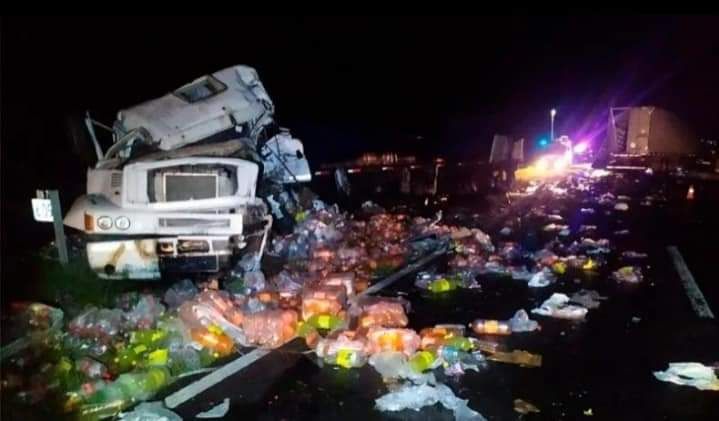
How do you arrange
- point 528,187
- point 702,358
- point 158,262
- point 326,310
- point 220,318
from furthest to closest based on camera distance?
point 528,187 → point 158,262 → point 326,310 → point 220,318 → point 702,358

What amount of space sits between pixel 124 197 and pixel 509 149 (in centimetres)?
1858

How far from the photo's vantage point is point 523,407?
4.43 m

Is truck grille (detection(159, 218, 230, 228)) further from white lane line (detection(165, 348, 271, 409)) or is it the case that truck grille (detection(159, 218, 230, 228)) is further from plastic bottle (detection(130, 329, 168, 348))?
white lane line (detection(165, 348, 271, 409))

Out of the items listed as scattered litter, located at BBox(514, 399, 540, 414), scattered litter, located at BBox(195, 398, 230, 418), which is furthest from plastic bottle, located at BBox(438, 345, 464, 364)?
scattered litter, located at BBox(195, 398, 230, 418)

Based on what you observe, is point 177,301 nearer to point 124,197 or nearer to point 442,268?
point 124,197

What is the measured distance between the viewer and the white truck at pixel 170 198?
6965 millimetres

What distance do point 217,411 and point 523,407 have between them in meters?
2.14

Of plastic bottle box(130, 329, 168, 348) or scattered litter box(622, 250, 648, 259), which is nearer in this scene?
plastic bottle box(130, 329, 168, 348)

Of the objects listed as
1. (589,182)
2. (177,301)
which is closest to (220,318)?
(177,301)

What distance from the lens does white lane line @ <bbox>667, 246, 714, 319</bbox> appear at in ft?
22.9

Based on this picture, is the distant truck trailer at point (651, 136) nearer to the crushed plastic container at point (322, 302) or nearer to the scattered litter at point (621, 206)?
the scattered litter at point (621, 206)

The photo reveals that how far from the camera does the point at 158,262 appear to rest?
23.0 feet

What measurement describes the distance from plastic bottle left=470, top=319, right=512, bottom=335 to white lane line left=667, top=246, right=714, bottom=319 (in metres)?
2.31

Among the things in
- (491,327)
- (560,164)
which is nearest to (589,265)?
(491,327)
